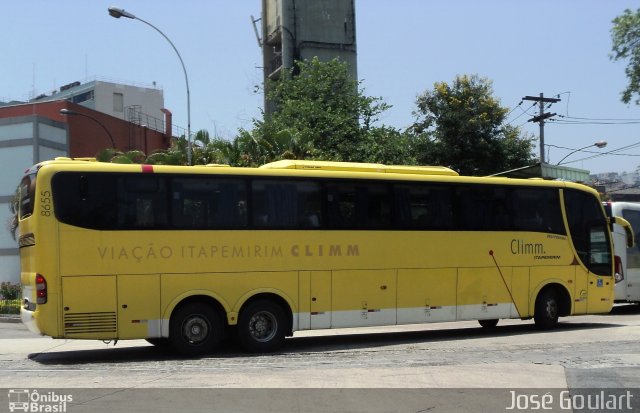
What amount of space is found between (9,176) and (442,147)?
74.3ft

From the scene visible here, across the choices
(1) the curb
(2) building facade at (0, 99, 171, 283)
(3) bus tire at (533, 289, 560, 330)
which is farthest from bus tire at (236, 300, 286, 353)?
(2) building facade at (0, 99, 171, 283)

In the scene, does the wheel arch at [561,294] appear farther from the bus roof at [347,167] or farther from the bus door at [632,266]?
the bus door at [632,266]

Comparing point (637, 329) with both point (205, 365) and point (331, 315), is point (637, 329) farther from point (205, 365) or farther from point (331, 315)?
point (205, 365)

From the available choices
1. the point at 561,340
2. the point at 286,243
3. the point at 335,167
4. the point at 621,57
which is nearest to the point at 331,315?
the point at 286,243

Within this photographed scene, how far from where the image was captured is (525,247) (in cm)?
1623

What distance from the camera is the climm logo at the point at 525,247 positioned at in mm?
16062

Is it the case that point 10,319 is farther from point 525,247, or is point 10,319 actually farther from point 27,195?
point 525,247

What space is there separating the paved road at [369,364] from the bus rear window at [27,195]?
2555 millimetres

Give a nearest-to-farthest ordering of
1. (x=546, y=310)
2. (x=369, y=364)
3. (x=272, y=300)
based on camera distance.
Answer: (x=369, y=364)
(x=272, y=300)
(x=546, y=310)

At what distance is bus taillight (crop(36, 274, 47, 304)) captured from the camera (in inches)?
462

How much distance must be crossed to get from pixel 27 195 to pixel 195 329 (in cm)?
372

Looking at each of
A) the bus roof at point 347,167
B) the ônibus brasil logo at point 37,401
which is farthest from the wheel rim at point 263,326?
the ônibus brasil logo at point 37,401

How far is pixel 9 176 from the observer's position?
36.3 metres

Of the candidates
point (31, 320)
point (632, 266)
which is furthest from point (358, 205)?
point (632, 266)
